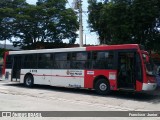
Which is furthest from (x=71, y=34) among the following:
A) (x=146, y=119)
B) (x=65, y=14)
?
(x=146, y=119)

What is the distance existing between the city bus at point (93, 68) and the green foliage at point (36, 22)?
12.9 meters

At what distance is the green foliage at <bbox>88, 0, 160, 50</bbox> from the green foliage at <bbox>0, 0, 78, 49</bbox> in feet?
40.6

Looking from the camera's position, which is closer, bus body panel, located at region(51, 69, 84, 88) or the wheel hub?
the wheel hub

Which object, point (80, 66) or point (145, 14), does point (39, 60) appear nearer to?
point (80, 66)

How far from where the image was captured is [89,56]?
54.3 ft

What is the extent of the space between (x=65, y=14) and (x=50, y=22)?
6.88 ft

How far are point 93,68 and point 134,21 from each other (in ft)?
17.2

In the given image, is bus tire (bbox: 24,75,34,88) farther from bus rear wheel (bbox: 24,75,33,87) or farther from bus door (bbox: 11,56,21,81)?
bus door (bbox: 11,56,21,81)

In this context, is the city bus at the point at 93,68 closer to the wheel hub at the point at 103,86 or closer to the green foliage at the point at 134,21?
the wheel hub at the point at 103,86

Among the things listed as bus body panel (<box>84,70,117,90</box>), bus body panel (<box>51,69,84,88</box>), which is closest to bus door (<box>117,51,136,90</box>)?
bus body panel (<box>84,70,117,90</box>)

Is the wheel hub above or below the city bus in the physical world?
below

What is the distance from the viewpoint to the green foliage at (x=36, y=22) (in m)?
32.6

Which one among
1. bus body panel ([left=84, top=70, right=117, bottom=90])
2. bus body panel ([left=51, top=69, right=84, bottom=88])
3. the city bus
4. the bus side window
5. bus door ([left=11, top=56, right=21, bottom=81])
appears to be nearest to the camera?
the bus side window

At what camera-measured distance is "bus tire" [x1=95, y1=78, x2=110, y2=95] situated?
1590 centimetres
